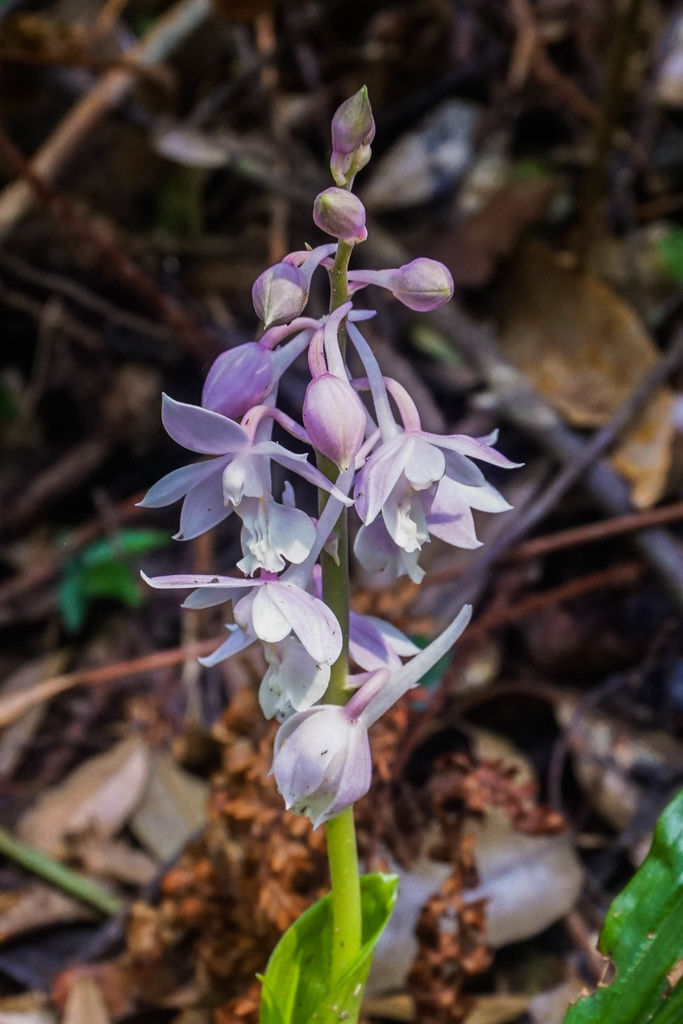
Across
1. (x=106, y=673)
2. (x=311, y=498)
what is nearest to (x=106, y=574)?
(x=106, y=673)

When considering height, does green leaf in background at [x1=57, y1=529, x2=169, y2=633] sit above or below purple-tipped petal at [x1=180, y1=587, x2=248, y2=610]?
below

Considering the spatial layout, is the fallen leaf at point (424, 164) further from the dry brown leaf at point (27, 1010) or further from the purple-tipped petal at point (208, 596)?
the dry brown leaf at point (27, 1010)

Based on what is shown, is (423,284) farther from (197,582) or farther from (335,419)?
(197,582)

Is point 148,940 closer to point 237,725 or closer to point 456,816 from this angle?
point 237,725

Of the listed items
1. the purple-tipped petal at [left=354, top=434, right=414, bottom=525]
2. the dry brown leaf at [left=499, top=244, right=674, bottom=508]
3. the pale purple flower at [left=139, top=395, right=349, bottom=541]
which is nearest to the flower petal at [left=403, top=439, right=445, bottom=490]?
the purple-tipped petal at [left=354, top=434, right=414, bottom=525]

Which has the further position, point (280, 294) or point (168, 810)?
point (168, 810)

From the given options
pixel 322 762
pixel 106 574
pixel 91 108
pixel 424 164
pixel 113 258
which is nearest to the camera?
pixel 322 762

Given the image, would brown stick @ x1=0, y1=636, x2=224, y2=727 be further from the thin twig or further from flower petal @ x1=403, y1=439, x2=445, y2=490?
flower petal @ x1=403, y1=439, x2=445, y2=490
